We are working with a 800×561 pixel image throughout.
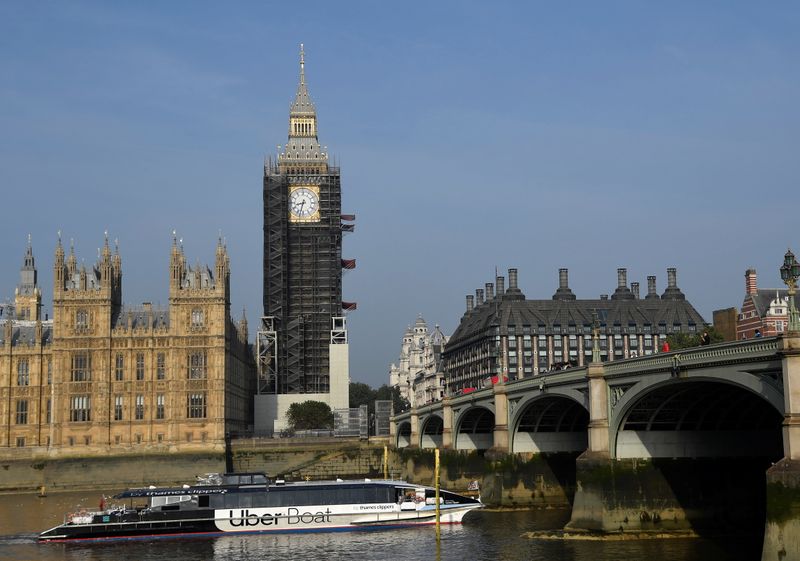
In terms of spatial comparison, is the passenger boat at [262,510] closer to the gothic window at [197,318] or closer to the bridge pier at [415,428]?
the bridge pier at [415,428]

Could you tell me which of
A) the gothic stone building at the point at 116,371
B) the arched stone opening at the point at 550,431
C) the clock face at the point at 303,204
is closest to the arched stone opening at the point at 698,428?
the arched stone opening at the point at 550,431

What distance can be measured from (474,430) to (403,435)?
46.3 m

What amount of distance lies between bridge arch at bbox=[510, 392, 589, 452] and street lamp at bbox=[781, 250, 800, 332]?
1460 inches

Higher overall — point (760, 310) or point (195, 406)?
point (760, 310)

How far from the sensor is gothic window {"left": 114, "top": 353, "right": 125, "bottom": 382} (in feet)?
427

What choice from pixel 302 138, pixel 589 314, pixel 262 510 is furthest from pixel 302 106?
pixel 262 510

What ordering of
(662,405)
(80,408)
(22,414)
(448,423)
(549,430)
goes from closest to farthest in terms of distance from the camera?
(662,405)
(549,430)
(448,423)
(80,408)
(22,414)

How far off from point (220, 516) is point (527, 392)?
76.8 feet

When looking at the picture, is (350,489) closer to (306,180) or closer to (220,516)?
(220,516)

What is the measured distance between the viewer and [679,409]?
198ft

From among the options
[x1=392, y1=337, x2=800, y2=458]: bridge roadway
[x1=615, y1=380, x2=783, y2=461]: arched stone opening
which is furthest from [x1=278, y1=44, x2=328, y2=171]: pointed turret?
[x1=615, y1=380, x2=783, y2=461]: arched stone opening

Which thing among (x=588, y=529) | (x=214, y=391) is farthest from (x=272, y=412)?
(x=588, y=529)

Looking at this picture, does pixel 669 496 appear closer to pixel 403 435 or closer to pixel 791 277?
pixel 791 277

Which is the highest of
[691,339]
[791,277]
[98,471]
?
[691,339]
